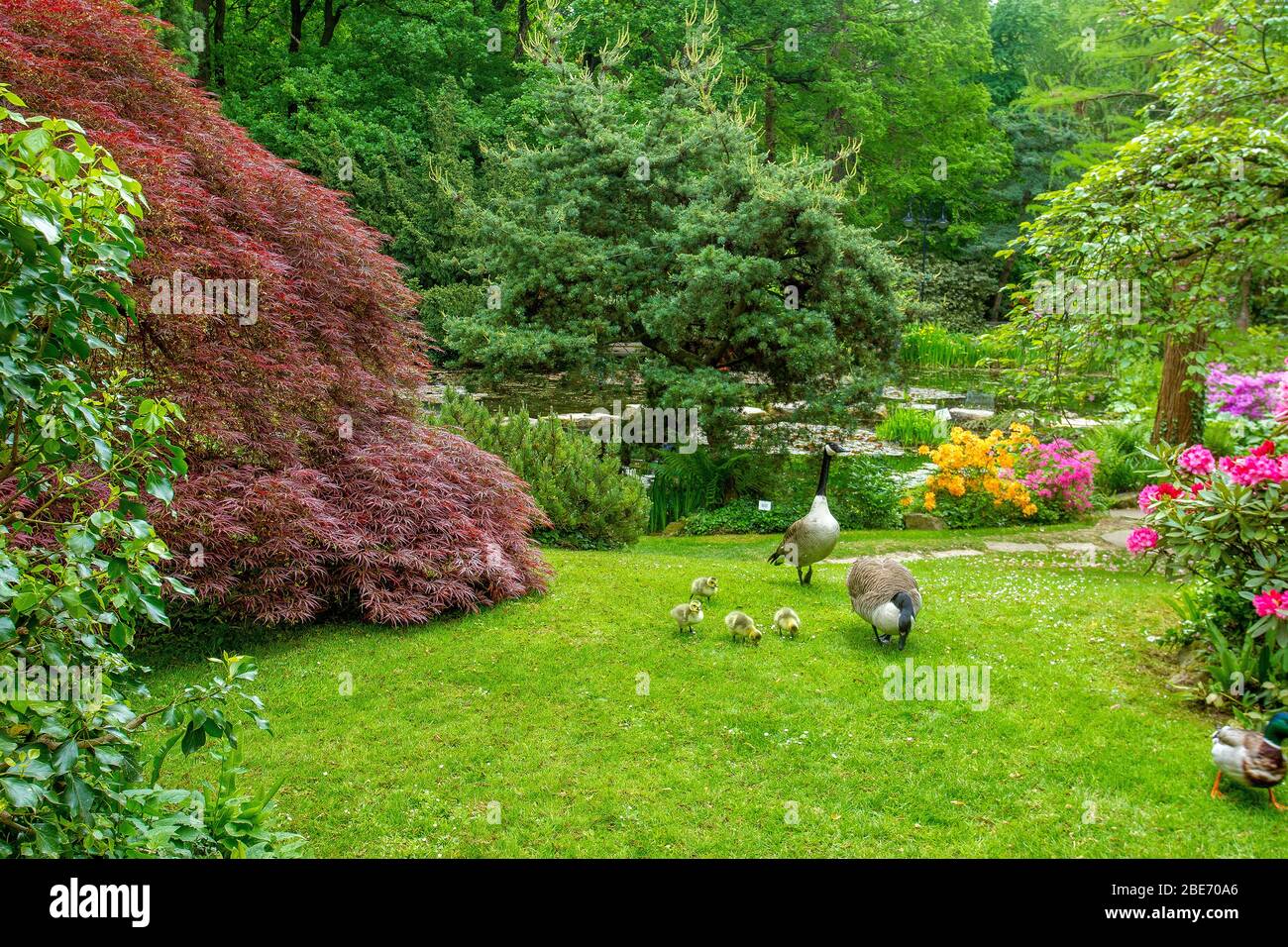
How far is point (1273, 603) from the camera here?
4.41 metres

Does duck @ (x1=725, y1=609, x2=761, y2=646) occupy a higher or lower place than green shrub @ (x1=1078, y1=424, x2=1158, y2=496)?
lower

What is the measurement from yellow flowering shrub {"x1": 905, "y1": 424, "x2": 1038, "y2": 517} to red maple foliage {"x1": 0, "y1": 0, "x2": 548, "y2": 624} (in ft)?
20.8

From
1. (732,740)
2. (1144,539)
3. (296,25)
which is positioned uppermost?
(296,25)

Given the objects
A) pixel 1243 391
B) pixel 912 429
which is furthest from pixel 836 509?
pixel 912 429

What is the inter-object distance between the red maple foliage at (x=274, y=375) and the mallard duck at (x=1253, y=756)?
4.64 meters

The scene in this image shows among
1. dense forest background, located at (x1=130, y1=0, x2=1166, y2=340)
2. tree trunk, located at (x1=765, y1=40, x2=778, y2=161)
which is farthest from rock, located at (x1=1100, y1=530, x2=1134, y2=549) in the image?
tree trunk, located at (x1=765, y1=40, x2=778, y2=161)

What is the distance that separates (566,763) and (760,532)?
762 cm

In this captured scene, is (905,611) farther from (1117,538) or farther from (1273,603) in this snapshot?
(1117,538)

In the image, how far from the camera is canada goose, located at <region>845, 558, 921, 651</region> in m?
5.83

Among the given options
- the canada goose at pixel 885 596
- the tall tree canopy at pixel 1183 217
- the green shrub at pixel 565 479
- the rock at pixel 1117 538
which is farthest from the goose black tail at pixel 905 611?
the rock at pixel 1117 538

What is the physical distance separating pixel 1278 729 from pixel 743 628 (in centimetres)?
306

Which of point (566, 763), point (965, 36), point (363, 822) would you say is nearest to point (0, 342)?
point (363, 822)

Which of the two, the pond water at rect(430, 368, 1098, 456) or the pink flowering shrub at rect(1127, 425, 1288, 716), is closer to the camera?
the pink flowering shrub at rect(1127, 425, 1288, 716)

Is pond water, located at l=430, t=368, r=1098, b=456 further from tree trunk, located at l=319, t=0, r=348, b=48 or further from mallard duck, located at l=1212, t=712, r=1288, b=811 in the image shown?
tree trunk, located at l=319, t=0, r=348, b=48
